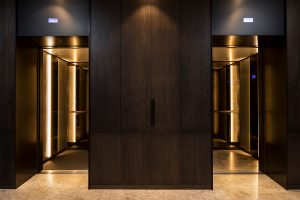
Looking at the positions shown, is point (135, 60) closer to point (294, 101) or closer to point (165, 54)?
point (165, 54)

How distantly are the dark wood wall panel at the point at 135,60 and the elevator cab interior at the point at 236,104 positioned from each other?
1447mm

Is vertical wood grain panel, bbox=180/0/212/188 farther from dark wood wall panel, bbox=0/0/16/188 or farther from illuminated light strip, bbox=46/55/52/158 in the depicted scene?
illuminated light strip, bbox=46/55/52/158

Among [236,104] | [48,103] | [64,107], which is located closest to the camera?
[48,103]

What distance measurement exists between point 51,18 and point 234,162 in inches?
224

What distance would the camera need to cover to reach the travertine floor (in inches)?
208

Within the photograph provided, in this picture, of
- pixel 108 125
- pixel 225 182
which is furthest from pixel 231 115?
pixel 108 125

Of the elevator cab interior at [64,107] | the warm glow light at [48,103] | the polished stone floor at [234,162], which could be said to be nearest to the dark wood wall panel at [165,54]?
the polished stone floor at [234,162]

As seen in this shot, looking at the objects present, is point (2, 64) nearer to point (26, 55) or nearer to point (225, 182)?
point (26, 55)

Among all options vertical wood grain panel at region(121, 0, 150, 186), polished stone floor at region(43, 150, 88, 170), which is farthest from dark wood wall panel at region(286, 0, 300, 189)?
polished stone floor at region(43, 150, 88, 170)

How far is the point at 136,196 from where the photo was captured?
534 cm

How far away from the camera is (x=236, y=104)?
1008 cm

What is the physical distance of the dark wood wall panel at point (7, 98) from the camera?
19.0 ft

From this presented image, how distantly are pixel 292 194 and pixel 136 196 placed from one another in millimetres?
2816

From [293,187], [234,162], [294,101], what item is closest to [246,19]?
[294,101]
